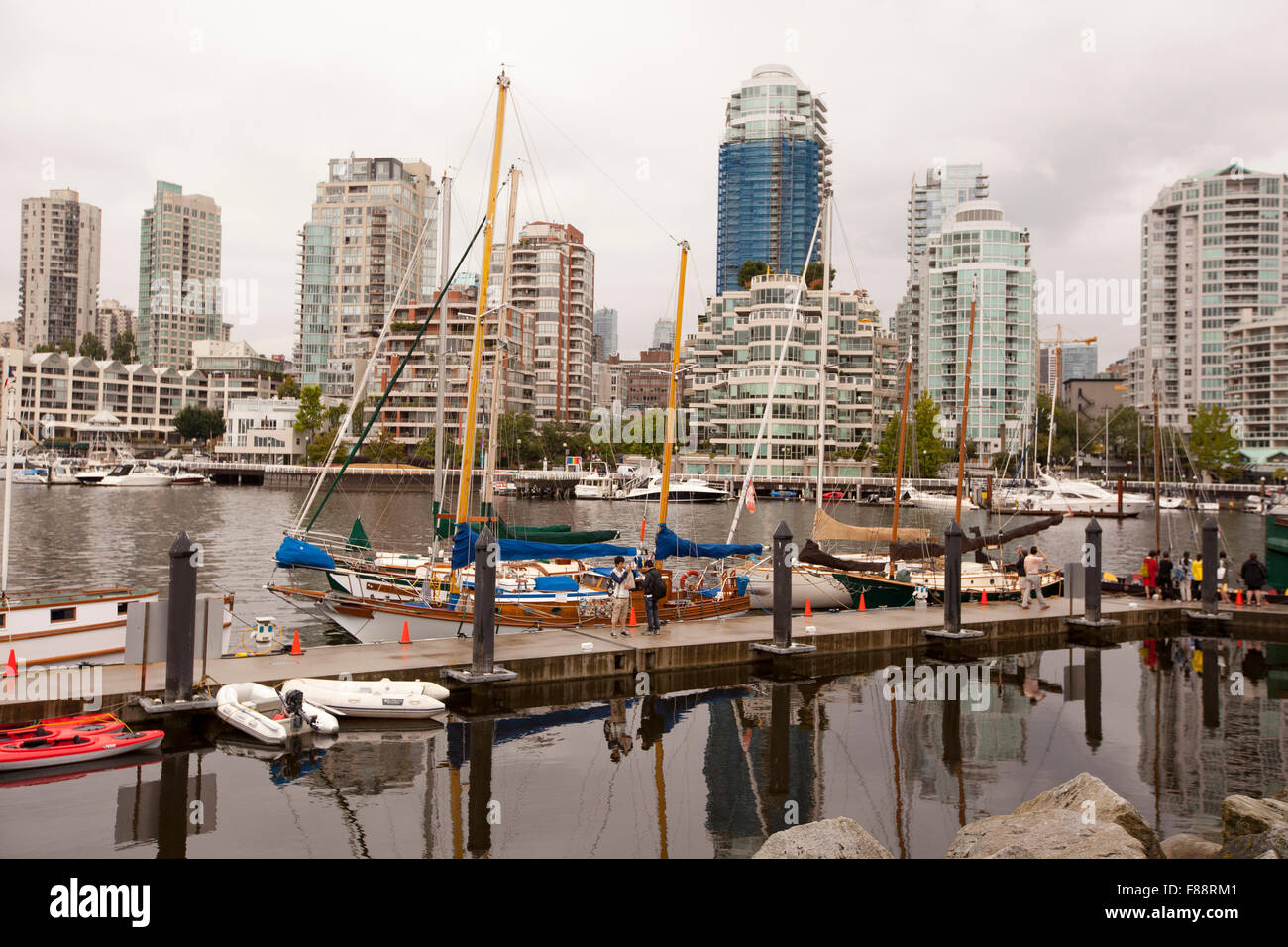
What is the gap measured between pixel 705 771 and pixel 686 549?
39.7ft

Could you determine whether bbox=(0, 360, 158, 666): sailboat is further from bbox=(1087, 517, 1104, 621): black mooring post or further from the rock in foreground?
bbox=(1087, 517, 1104, 621): black mooring post

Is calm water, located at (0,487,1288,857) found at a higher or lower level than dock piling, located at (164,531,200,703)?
lower

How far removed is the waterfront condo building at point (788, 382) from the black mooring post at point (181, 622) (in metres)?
102

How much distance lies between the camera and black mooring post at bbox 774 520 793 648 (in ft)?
70.6

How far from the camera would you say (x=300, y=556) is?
80.9 ft

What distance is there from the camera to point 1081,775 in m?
12.1

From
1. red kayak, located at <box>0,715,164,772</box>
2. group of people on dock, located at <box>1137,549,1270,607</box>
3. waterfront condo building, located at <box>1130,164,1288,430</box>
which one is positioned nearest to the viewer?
red kayak, located at <box>0,715,164,772</box>

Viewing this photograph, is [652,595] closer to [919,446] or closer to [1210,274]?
[919,446]

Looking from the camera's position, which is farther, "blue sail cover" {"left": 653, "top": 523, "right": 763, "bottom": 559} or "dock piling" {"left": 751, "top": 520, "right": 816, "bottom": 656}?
"blue sail cover" {"left": 653, "top": 523, "right": 763, "bottom": 559}

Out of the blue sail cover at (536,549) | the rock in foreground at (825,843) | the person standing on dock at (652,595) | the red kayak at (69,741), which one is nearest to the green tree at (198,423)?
the blue sail cover at (536,549)

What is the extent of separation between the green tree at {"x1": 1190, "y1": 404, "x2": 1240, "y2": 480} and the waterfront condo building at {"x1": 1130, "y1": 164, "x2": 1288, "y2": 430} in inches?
1432

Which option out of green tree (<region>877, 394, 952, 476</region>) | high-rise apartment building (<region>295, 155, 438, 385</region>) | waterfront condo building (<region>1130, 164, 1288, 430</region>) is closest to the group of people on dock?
green tree (<region>877, 394, 952, 476</region>)

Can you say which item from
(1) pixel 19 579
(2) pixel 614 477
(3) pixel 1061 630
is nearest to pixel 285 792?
(3) pixel 1061 630
